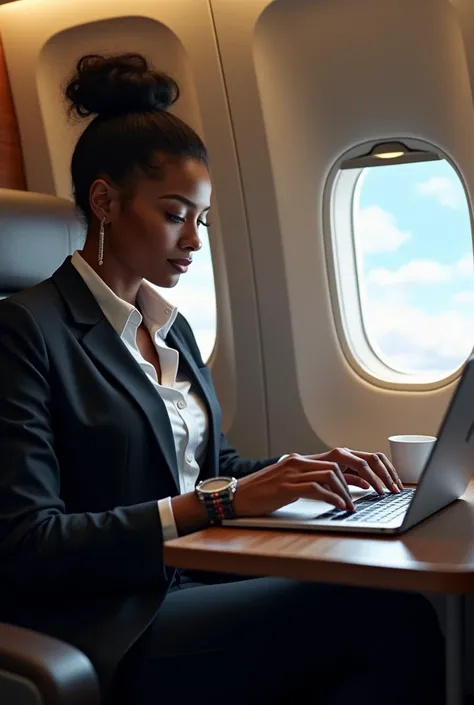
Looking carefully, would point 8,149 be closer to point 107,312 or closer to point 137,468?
point 107,312

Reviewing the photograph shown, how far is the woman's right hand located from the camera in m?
1.42

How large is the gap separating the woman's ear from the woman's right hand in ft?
1.99

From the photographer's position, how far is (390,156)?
2500 mm

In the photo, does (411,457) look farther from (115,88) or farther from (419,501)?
(115,88)

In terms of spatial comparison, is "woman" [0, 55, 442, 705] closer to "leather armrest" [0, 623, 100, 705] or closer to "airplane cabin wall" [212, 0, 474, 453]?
"leather armrest" [0, 623, 100, 705]

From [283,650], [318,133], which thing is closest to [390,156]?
[318,133]

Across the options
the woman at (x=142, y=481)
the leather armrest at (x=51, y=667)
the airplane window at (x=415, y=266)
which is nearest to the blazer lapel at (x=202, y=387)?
the woman at (x=142, y=481)

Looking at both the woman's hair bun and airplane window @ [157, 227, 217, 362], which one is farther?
airplane window @ [157, 227, 217, 362]

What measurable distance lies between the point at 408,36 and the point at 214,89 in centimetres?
53

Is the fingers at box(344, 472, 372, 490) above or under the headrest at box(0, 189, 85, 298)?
under

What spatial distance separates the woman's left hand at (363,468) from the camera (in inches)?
63.3

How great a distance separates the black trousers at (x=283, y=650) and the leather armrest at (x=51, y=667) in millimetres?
162

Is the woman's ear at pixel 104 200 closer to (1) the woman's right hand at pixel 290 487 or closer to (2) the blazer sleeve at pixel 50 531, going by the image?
(2) the blazer sleeve at pixel 50 531

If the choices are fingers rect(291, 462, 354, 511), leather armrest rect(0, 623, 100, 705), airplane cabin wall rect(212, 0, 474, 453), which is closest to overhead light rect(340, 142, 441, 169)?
airplane cabin wall rect(212, 0, 474, 453)
